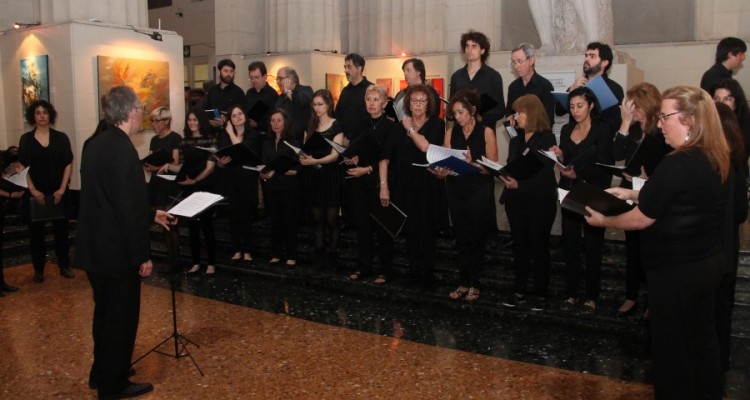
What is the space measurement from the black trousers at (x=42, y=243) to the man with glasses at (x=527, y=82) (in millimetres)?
4694

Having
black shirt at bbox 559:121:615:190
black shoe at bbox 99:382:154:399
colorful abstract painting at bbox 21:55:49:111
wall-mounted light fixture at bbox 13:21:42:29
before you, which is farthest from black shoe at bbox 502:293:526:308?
wall-mounted light fixture at bbox 13:21:42:29

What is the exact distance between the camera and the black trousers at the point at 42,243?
21.3 feet

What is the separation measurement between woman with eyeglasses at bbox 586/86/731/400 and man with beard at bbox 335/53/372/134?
3985 mm

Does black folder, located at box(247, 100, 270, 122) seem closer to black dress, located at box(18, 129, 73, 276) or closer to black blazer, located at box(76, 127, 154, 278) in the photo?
black dress, located at box(18, 129, 73, 276)

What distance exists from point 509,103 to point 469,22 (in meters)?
5.79

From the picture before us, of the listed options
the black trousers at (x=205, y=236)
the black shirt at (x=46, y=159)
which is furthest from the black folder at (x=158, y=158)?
the black shirt at (x=46, y=159)

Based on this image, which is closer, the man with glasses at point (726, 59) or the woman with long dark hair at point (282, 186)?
the man with glasses at point (726, 59)

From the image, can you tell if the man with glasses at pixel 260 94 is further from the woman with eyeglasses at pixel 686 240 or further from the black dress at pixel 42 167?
the woman with eyeglasses at pixel 686 240

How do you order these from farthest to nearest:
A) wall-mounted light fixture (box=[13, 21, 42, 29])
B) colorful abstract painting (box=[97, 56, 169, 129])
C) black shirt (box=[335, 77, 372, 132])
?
wall-mounted light fixture (box=[13, 21, 42, 29]) → colorful abstract painting (box=[97, 56, 169, 129]) → black shirt (box=[335, 77, 372, 132])

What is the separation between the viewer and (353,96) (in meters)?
6.58

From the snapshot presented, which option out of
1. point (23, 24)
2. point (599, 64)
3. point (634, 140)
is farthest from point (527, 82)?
point (23, 24)

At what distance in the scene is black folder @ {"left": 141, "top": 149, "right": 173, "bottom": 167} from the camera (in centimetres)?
643

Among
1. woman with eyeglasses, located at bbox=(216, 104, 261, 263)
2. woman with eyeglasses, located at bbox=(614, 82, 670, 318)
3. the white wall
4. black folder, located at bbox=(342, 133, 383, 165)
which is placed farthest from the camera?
the white wall

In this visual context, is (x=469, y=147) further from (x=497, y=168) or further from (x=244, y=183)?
(x=244, y=183)
